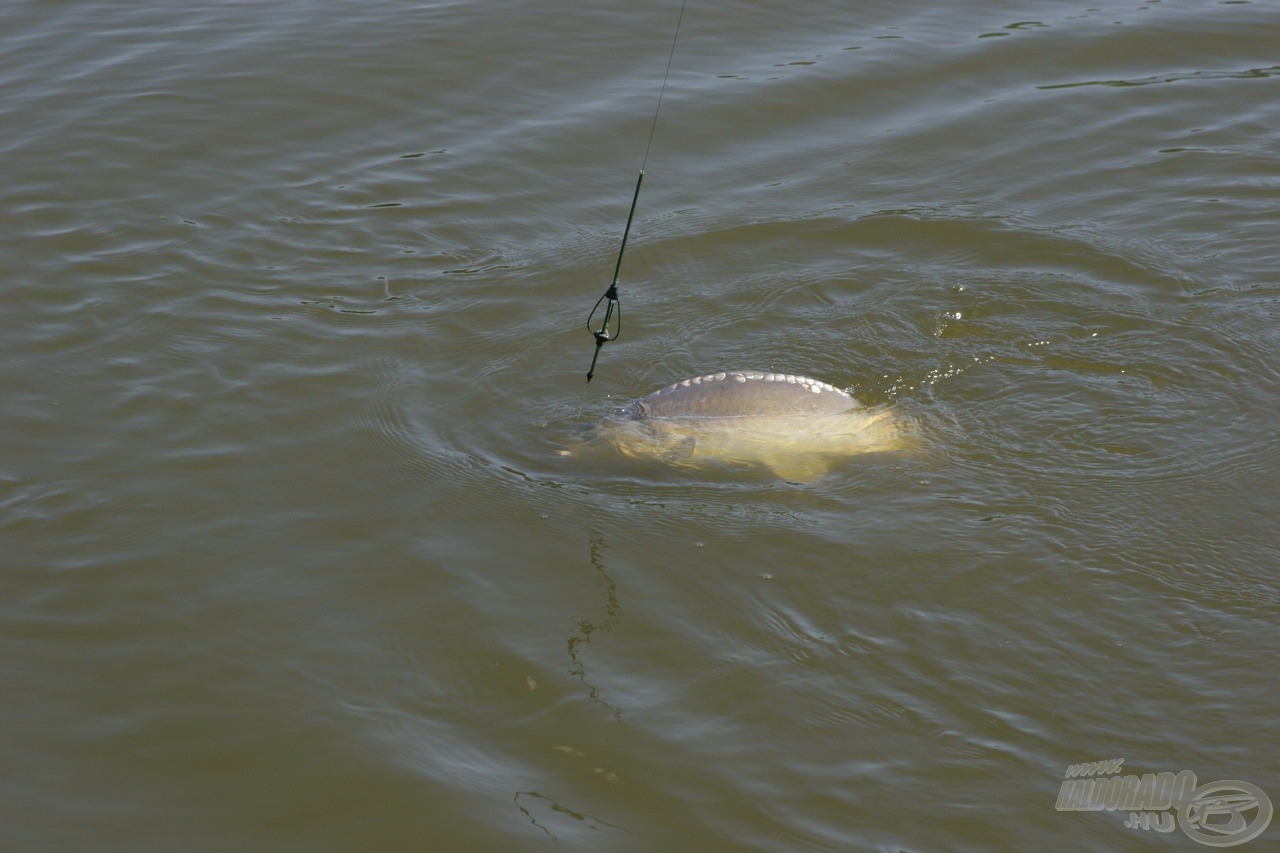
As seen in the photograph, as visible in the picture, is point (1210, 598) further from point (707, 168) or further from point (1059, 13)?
point (1059, 13)

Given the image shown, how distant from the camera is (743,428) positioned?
5.71 meters

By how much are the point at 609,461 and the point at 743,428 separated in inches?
25.4

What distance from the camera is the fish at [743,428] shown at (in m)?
5.71

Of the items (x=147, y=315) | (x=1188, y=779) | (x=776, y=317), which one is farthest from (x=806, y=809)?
(x=147, y=315)

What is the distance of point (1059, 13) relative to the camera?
36.7 ft

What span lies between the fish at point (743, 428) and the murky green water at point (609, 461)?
139mm

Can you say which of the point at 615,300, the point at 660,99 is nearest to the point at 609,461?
the point at 615,300

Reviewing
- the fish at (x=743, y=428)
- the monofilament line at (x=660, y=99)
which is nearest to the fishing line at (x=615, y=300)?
the monofilament line at (x=660, y=99)

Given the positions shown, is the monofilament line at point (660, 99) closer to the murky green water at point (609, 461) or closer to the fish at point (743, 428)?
the murky green water at point (609, 461)

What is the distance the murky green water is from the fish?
14 centimetres

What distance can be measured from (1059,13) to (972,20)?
81 cm

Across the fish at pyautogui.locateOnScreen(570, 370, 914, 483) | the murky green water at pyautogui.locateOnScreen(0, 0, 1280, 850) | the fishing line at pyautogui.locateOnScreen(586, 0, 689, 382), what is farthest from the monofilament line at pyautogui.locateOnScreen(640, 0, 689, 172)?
the fish at pyautogui.locateOnScreen(570, 370, 914, 483)

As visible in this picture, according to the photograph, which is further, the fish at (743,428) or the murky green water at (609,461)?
the fish at (743,428)

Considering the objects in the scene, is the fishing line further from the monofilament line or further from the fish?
the fish
